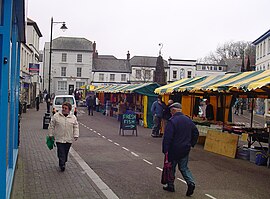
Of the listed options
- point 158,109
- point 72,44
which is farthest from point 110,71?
point 158,109

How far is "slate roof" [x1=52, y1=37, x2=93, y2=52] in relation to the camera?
71000 millimetres

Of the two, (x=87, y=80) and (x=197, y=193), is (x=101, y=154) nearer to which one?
(x=197, y=193)

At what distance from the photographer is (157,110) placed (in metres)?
17.7

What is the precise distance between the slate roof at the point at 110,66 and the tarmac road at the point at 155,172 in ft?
204

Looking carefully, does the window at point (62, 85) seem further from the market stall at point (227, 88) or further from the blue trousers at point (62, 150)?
the blue trousers at point (62, 150)

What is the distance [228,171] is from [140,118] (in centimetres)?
1492

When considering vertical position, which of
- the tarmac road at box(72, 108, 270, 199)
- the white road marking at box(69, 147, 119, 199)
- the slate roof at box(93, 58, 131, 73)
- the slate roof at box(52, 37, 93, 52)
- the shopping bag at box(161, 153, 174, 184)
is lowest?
the tarmac road at box(72, 108, 270, 199)

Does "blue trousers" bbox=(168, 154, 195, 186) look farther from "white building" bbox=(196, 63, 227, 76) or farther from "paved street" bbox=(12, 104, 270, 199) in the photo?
"white building" bbox=(196, 63, 227, 76)

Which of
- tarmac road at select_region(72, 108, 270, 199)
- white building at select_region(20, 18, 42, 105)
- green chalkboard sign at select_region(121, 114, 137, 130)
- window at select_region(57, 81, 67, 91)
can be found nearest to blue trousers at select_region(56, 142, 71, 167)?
tarmac road at select_region(72, 108, 270, 199)

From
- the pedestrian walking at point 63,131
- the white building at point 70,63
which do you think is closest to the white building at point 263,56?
the white building at point 70,63

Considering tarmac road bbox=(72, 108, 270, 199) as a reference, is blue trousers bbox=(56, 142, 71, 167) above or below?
above

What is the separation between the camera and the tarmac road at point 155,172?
761 centimetres

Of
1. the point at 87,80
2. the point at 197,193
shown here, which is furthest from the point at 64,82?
the point at 197,193

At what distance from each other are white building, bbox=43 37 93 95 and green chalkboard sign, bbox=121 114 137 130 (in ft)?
175
